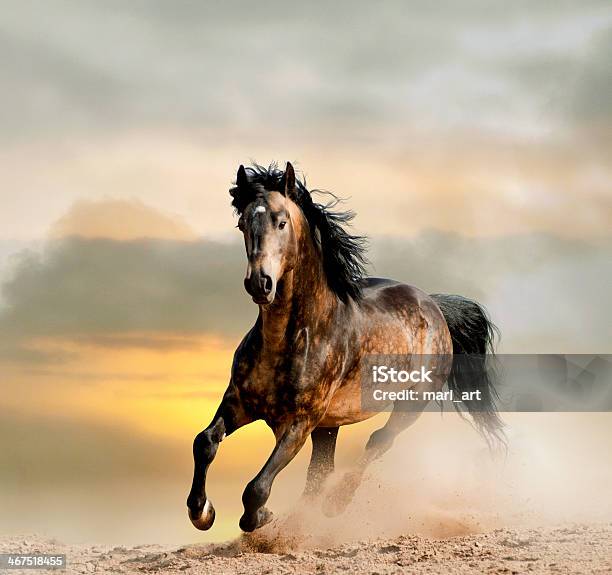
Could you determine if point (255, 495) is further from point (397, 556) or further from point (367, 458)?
point (367, 458)

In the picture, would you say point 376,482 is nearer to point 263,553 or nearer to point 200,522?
point 263,553

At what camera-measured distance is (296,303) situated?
879 cm

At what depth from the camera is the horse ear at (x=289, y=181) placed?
8.64 meters

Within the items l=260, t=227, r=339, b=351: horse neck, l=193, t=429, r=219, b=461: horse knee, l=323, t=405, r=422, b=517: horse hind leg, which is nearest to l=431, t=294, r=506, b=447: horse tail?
l=323, t=405, r=422, b=517: horse hind leg

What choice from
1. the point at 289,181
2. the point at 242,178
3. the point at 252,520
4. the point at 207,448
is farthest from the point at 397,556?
the point at 242,178

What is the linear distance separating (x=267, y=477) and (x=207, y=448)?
579 mm

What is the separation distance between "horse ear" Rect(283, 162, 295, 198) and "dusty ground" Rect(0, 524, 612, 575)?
3.04m

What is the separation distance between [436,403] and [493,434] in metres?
1.06

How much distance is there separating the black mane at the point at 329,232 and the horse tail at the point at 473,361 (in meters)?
2.31

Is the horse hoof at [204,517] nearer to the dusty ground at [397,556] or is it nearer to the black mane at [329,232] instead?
the dusty ground at [397,556]

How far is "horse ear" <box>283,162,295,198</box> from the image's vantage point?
8.64 meters

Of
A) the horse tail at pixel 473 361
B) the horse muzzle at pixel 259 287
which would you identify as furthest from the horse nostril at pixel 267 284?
the horse tail at pixel 473 361

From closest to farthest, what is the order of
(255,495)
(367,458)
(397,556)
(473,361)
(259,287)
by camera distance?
(259,287) < (255,495) < (397,556) < (367,458) < (473,361)

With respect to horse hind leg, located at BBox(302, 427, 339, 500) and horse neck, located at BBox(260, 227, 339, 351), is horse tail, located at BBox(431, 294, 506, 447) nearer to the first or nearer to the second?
horse hind leg, located at BBox(302, 427, 339, 500)
